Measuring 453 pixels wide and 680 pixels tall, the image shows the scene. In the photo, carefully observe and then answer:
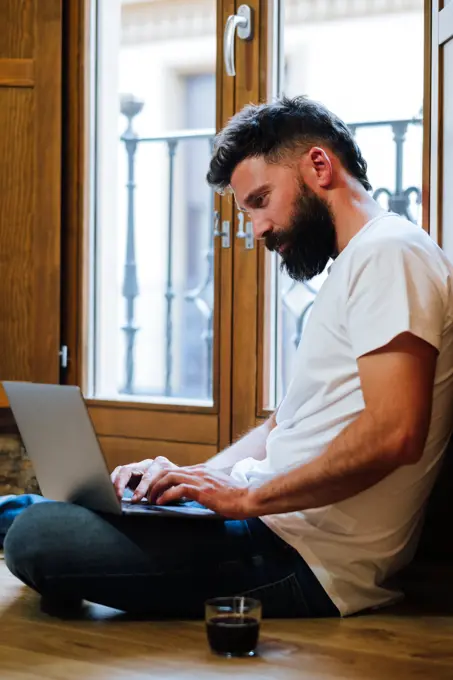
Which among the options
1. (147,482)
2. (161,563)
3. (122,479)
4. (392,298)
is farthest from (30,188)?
(392,298)

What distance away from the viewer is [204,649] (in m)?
1.64

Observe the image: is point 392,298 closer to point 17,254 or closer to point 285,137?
point 285,137

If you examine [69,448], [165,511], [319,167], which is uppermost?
[319,167]

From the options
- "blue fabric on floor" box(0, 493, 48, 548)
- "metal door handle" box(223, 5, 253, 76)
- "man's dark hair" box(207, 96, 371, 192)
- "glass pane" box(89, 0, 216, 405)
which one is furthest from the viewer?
"glass pane" box(89, 0, 216, 405)

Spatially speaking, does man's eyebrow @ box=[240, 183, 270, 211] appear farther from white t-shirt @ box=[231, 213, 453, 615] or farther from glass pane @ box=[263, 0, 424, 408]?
glass pane @ box=[263, 0, 424, 408]

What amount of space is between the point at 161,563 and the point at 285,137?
844 mm

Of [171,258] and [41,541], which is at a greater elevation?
[171,258]

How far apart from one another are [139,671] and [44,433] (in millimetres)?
492

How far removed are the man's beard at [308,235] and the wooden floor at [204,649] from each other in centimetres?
69

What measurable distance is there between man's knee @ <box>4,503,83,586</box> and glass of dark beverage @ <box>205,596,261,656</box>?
1.09 feet

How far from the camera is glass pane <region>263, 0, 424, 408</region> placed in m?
3.12

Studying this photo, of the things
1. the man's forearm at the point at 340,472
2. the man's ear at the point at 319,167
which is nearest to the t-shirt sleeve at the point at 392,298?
the man's forearm at the point at 340,472

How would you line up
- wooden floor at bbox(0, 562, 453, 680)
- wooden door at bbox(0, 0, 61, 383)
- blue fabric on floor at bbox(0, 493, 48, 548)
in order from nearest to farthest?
wooden floor at bbox(0, 562, 453, 680) → blue fabric on floor at bbox(0, 493, 48, 548) → wooden door at bbox(0, 0, 61, 383)

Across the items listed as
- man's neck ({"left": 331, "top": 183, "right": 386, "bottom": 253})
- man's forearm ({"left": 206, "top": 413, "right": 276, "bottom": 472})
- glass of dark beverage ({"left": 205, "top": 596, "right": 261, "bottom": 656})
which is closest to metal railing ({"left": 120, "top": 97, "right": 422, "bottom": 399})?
man's forearm ({"left": 206, "top": 413, "right": 276, "bottom": 472})
